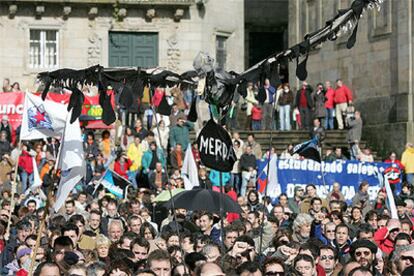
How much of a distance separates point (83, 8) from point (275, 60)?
90.5 feet

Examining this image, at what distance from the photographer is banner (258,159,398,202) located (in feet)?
89.4

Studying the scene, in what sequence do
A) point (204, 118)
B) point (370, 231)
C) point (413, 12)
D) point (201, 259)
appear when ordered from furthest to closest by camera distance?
point (204, 118)
point (413, 12)
point (370, 231)
point (201, 259)

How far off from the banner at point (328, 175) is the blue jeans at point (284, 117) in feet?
25.1

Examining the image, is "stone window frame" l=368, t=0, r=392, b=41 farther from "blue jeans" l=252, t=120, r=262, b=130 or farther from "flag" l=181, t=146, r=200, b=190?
"flag" l=181, t=146, r=200, b=190

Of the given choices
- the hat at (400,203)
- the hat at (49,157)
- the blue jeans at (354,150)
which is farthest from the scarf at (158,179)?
the hat at (400,203)

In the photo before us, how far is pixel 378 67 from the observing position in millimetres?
36688

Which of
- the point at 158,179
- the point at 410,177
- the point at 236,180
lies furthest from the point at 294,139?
the point at 158,179

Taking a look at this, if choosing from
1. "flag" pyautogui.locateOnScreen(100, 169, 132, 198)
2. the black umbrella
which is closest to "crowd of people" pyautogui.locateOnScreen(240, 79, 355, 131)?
"flag" pyautogui.locateOnScreen(100, 169, 132, 198)

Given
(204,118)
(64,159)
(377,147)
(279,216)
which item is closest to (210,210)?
(64,159)

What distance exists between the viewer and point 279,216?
65.9 ft

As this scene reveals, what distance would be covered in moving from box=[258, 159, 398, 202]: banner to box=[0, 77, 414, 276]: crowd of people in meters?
0.61

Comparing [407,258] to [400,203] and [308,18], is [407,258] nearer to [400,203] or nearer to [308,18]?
[400,203]

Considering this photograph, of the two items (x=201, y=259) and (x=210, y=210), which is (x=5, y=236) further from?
(x=201, y=259)

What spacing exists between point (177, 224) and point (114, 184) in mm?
9969
